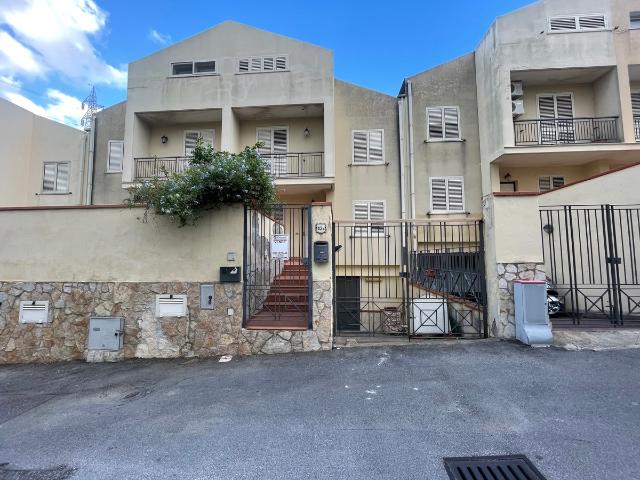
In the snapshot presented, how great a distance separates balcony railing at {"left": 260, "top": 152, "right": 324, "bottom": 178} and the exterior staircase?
5594 mm

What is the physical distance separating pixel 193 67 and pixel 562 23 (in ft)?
47.6

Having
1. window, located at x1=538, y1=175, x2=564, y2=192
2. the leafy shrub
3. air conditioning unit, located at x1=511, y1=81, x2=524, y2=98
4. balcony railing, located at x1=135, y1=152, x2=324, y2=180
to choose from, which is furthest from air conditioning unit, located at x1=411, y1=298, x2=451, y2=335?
air conditioning unit, located at x1=511, y1=81, x2=524, y2=98

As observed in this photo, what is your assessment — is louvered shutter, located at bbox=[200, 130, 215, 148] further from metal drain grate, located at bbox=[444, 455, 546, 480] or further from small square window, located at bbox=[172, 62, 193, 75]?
metal drain grate, located at bbox=[444, 455, 546, 480]

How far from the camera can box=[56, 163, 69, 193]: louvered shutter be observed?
575 inches

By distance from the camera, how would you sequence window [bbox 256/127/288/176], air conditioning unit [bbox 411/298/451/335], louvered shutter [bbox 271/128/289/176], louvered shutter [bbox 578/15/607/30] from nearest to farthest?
air conditioning unit [bbox 411/298/451/335] → louvered shutter [bbox 578/15/607/30] → louvered shutter [bbox 271/128/289/176] → window [bbox 256/127/288/176]

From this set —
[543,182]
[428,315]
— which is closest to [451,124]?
[543,182]

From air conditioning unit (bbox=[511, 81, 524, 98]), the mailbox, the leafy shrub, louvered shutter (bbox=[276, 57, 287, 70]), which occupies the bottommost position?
the mailbox

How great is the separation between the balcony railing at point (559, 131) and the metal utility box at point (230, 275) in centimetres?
1217

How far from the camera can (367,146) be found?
1391cm

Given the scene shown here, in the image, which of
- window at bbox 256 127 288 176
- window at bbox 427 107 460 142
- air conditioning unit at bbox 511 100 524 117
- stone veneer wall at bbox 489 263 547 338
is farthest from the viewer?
window at bbox 256 127 288 176

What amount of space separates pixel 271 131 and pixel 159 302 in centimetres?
1008

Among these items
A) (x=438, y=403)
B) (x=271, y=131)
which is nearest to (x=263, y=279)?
(x=438, y=403)

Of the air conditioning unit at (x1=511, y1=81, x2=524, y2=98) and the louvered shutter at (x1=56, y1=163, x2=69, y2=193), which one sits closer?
the air conditioning unit at (x1=511, y1=81, x2=524, y2=98)

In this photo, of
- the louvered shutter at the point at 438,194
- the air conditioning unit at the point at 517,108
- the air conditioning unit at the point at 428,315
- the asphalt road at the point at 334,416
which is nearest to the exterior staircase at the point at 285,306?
the asphalt road at the point at 334,416
